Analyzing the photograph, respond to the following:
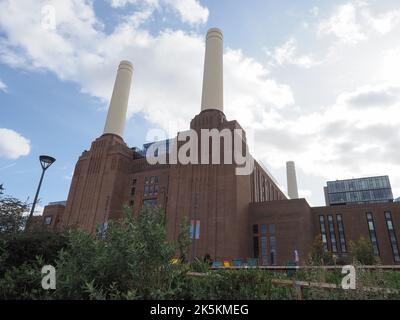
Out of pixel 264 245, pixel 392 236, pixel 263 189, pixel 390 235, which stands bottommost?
pixel 264 245

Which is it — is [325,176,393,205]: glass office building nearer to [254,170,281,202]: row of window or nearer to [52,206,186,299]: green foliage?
[254,170,281,202]: row of window

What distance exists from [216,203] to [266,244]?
10.7 m

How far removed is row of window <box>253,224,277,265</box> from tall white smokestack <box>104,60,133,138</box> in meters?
38.6

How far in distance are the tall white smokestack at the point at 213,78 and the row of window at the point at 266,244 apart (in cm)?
2307

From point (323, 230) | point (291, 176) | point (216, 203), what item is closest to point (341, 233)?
point (323, 230)

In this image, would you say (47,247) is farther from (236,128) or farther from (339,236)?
(339,236)

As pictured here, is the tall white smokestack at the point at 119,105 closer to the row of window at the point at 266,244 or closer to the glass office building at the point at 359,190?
the row of window at the point at 266,244

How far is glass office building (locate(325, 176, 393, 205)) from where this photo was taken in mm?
114125

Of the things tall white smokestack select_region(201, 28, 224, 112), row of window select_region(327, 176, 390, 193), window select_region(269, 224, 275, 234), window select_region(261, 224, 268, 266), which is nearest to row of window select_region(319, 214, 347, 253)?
window select_region(269, 224, 275, 234)

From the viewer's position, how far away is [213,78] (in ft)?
184

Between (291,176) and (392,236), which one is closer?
(392,236)

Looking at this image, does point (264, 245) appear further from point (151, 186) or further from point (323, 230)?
point (151, 186)

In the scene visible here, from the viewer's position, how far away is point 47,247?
12.5 meters

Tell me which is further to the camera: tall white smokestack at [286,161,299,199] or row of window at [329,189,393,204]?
row of window at [329,189,393,204]
